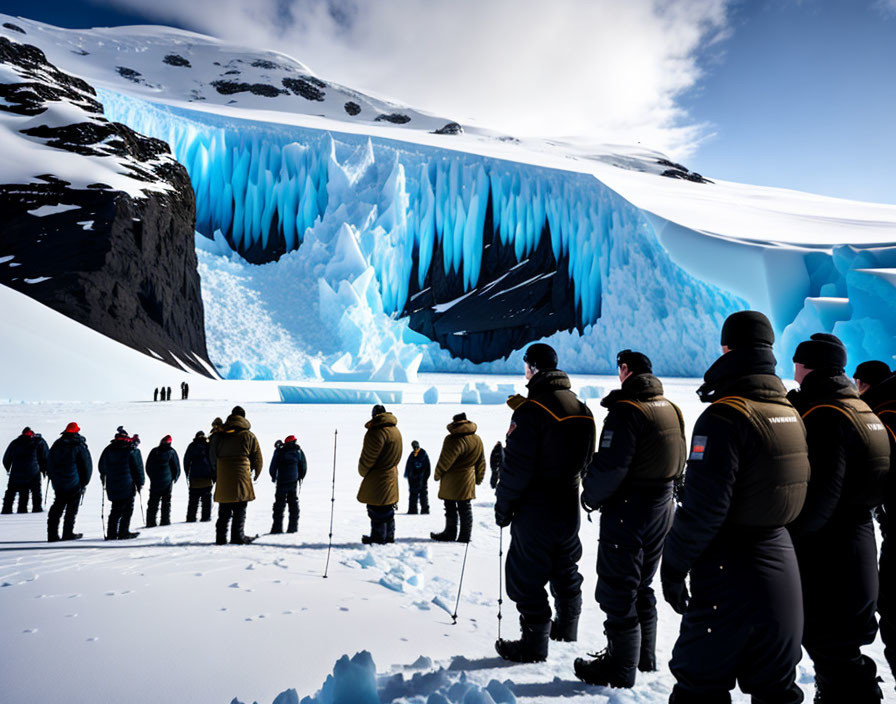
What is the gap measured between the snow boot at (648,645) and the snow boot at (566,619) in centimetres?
34

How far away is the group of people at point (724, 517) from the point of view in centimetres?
191

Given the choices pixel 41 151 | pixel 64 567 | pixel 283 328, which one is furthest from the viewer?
pixel 283 328

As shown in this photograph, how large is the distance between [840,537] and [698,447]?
0.93 m

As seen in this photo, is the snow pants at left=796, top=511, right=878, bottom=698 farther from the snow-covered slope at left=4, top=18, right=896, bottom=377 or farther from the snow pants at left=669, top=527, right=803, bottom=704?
the snow-covered slope at left=4, top=18, right=896, bottom=377

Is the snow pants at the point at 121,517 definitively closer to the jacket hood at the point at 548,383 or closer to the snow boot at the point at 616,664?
the jacket hood at the point at 548,383

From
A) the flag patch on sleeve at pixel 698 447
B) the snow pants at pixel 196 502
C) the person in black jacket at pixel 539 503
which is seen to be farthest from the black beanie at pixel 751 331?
the snow pants at pixel 196 502

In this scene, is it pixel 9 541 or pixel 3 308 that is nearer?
pixel 9 541

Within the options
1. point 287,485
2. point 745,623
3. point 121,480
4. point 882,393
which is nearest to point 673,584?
point 745,623

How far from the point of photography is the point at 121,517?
18.5ft

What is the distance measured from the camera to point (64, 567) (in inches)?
152

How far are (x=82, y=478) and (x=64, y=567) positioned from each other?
1832 mm

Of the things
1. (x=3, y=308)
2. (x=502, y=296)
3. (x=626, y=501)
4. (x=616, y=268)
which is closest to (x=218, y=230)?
(x=3, y=308)

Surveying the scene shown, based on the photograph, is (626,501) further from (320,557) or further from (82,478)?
(82,478)

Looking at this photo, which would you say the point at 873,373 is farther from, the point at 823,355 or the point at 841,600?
the point at 841,600
